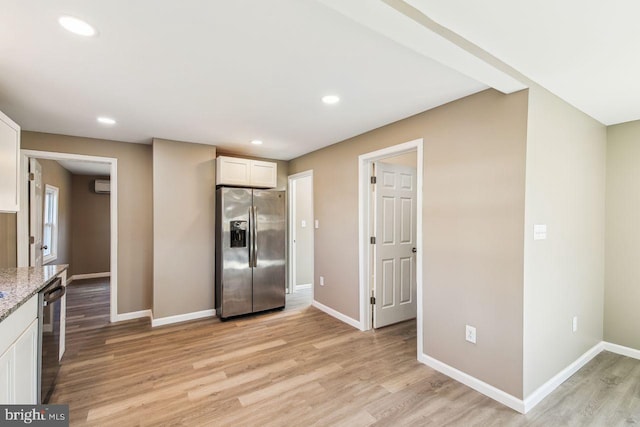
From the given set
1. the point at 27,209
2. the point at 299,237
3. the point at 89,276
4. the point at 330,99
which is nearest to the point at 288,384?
the point at 330,99

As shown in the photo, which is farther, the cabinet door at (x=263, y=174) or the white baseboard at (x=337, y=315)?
the cabinet door at (x=263, y=174)

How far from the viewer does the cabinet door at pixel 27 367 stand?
5.17 ft

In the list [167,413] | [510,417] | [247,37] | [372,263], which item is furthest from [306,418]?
[247,37]

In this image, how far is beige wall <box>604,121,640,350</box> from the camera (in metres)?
2.80

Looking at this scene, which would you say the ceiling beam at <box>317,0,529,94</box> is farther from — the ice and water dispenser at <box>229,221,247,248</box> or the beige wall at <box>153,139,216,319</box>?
the beige wall at <box>153,139,216,319</box>

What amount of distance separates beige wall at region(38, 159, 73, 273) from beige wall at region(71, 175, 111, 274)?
0.19 metres

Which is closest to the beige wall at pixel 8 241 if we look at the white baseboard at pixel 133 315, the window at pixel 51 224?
the white baseboard at pixel 133 315

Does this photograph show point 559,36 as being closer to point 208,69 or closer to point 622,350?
point 208,69

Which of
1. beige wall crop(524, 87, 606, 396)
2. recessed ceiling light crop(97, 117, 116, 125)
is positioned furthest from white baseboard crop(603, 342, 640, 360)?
recessed ceiling light crop(97, 117, 116, 125)

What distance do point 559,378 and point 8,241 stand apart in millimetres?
5439

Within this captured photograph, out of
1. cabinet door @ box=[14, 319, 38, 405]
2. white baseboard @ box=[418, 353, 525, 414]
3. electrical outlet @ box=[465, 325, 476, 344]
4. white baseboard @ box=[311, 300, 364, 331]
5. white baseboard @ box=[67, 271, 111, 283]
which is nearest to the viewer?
cabinet door @ box=[14, 319, 38, 405]

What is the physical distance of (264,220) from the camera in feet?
13.5

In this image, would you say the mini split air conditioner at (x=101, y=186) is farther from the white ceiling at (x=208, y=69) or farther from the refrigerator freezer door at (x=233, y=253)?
Result: the refrigerator freezer door at (x=233, y=253)

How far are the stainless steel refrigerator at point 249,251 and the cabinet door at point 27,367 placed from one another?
2.03 m
